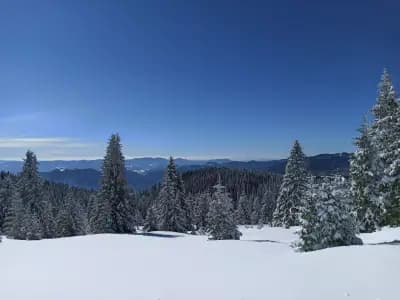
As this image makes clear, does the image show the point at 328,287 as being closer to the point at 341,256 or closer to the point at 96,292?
the point at 341,256

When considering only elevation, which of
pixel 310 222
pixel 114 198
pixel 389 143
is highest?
pixel 389 143

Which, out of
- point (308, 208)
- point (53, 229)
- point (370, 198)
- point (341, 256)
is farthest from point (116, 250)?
point (53, 229)

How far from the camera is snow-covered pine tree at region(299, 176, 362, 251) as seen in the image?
15211mm

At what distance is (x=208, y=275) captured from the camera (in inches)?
504

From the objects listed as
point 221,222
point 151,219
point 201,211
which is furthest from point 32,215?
point 201,211

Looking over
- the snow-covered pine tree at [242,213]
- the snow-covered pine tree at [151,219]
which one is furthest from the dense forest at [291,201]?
the snow-covered pine tree at [242,213]

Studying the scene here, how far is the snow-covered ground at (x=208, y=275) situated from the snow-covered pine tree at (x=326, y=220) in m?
1.92

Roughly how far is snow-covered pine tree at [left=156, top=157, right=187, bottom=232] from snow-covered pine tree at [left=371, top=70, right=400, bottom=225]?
959 inches

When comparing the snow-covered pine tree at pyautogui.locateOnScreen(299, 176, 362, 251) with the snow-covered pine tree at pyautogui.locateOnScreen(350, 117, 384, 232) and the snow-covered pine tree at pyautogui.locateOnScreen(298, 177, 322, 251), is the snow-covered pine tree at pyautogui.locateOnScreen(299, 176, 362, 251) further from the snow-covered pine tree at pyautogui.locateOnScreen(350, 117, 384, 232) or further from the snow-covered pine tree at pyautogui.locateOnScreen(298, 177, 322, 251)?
the snow-covered pine tree at pyautogui.locateOnScreen(350, 117, 384, 232)

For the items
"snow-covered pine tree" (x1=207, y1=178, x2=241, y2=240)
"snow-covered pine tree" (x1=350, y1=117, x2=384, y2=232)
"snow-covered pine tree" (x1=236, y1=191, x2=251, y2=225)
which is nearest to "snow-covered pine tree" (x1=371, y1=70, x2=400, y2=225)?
"snow-covered pine tree" (x1=350, y1=117, x2=384, y2=232)

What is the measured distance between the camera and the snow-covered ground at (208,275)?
9938 mm

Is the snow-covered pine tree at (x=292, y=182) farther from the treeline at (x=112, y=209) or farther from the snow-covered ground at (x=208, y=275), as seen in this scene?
the snow-covered ground at (x=208, y=275)

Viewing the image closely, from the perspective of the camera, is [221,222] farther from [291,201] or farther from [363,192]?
[291,201]

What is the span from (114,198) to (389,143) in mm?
26405
